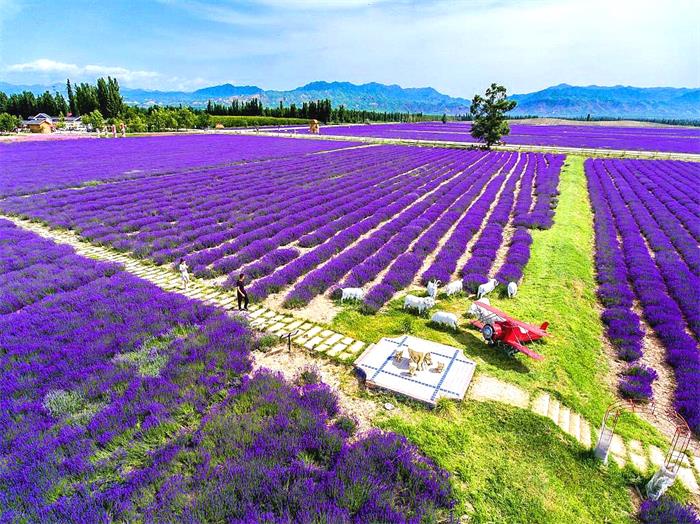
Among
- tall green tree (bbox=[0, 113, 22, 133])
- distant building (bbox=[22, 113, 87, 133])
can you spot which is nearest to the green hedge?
distant building (bbox=[22, 113, 87, 133])

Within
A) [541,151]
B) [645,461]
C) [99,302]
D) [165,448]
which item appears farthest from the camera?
[541,151]

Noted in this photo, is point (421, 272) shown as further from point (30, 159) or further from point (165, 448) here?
point (30, 159)

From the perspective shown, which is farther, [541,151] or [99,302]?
[541,151]

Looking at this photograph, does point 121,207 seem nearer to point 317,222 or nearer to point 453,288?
point 317,222

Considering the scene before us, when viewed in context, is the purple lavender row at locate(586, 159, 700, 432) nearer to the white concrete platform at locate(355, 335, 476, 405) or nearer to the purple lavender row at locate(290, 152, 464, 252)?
the white concrete platform at locate(355, 335, 476, 405)

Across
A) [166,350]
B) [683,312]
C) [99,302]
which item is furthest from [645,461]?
[99,302]

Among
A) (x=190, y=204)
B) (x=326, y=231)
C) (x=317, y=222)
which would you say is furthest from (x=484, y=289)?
(x=190, y=204)
